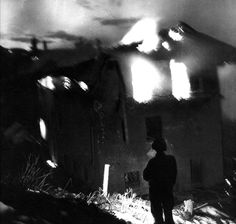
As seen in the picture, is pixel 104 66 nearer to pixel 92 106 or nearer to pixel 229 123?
pixel 92 106

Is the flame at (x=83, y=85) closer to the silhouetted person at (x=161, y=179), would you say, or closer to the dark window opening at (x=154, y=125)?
the dark window opening at (x=154, y=125)

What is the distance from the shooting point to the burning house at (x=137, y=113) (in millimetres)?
12055

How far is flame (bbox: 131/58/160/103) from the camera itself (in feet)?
40.0

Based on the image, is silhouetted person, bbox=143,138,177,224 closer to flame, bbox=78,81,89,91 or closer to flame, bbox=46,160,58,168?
flame, bbox=78,81,89,91

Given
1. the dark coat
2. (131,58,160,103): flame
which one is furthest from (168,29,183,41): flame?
the dark coat

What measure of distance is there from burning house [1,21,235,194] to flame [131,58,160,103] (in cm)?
4

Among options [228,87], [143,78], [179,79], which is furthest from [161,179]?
[228,87]

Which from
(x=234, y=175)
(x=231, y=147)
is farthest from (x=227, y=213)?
(x=231, y=147)

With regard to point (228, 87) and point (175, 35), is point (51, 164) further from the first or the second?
point (228, 87)

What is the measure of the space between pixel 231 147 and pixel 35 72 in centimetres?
932

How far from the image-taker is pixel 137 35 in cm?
1222

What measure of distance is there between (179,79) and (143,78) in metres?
1.89

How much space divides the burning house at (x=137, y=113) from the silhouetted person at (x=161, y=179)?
5110mm

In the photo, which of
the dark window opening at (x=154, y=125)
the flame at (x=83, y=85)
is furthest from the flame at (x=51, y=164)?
the dark window opening at (x=154, y=125)
